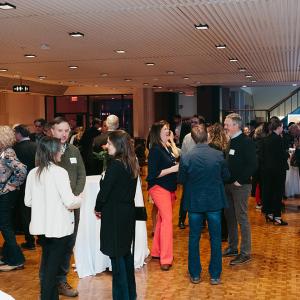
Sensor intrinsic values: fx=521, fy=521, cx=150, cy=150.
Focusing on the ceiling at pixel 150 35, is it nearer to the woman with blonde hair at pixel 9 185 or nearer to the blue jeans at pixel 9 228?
the woman with blonde hair at pixel 9 185

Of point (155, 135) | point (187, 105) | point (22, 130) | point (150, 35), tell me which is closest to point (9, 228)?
point (22, 130)

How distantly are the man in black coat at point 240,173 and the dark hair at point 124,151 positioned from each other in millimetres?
1766

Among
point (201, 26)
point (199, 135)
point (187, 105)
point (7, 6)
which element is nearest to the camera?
point (199, 135)

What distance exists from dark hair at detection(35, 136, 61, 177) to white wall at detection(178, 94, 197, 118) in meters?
21.9

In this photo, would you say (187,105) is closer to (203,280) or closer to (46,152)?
(203,280)

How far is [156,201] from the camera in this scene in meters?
5.34

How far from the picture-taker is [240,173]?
534 centimetres

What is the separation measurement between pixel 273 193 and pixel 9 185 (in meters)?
4.10

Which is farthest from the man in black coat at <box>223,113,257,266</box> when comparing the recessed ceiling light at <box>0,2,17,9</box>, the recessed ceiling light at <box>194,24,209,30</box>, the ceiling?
the recessed ceiling light at <box>0,2,17,9</box>

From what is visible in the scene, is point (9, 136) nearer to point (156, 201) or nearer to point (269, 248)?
point (156, 201)

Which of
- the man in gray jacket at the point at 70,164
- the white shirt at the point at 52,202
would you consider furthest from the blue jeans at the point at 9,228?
the white shirt at the point at 52,202

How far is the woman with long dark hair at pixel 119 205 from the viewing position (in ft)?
12.5

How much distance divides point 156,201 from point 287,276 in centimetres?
151

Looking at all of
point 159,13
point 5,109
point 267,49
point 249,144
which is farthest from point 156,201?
point 5,109
